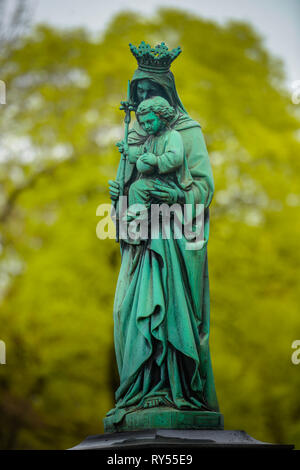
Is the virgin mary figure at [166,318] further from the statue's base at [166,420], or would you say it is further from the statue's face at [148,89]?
the statue's face at [148,89]

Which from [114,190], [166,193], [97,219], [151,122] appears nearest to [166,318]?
[166,193]

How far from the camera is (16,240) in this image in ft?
61.4

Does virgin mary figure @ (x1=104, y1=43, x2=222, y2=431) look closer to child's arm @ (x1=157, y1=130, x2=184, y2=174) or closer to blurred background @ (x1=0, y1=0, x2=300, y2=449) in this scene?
child's arm @ (x1=157, y1=130, x2=184, y2=174)

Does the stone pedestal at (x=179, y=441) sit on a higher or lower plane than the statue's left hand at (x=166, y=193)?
lower

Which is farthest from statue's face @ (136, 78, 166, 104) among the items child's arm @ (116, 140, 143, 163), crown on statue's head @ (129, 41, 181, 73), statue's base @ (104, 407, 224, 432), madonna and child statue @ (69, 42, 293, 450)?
statue's base @ (104, 407, 224, 432)

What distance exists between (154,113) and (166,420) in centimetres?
304

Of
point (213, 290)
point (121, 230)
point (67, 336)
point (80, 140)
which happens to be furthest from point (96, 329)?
point (121, 230)

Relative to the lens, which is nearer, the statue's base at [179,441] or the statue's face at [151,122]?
the statue's base at [179,441]

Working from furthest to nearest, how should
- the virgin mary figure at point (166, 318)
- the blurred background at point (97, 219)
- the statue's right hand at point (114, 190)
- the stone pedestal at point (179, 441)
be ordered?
the blurred background at point (97, 219) < the statue's right hand at point (114, 190) < the virgin mary figure at point (166, 318) < the stone pedestal at point (179, 441)

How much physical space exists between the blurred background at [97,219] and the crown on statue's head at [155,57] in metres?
8.82

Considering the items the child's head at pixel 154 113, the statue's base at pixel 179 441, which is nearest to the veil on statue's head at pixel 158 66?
the child's head at pixel 154 113

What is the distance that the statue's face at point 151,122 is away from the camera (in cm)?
742

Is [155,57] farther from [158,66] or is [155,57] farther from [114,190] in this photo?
[114,190]
